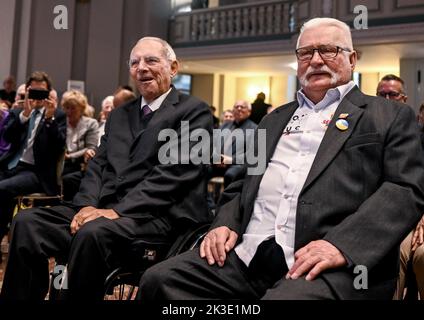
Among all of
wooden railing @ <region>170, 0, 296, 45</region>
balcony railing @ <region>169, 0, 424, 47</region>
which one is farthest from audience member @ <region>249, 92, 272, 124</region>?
wooden railing @ <region>170, 0, 296, 45</region>

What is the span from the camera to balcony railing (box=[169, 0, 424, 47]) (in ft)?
22.3

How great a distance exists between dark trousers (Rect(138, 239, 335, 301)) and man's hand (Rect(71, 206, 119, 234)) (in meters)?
0.43

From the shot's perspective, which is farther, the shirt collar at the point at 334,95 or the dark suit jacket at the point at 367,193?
the shirt collar at the point at 334,95

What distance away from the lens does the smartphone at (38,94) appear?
2838mm

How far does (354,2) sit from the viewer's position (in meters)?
7.08

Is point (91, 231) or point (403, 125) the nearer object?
point (403, 125)

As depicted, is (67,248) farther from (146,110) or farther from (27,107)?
(27,107)

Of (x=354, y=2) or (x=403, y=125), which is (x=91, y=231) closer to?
(x=403, y=125)

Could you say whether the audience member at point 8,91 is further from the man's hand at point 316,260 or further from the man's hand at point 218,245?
the man's hand at point 316,260

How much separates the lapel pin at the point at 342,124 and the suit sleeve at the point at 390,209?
13cm

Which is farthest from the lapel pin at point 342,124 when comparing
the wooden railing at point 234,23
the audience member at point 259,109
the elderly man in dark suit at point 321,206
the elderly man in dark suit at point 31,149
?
the wooden railing at point 234,23

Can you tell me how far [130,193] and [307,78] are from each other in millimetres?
815

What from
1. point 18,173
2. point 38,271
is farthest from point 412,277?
point 18,173

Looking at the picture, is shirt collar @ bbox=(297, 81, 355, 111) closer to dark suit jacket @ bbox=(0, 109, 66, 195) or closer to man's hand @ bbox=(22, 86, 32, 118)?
dark suit jacket @ bbox=(0, 109, 66, 195)
